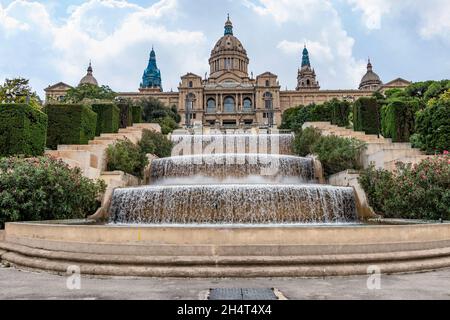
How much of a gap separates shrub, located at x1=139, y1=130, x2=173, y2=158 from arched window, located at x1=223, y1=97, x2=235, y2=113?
59.0 metres

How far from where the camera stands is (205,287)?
18.2ft

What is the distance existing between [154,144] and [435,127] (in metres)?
16.0

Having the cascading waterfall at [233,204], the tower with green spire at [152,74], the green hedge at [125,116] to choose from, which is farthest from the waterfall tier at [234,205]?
the tower with green spire at [152,74]

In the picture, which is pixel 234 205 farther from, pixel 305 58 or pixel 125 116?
pixel 305 58

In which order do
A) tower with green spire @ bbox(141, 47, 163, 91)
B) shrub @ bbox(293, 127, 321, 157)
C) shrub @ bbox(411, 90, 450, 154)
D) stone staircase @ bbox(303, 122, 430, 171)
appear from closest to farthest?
stone staircase @ bbox(303, 122, 430, 171)
shrub @ bbox(411, 90, 450, 154)
shrub @ bbox(293, 127, 321, 157)
tower with green spire @ bbox(141, 47, 163, 91)

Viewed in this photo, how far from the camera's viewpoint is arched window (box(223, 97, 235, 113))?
86.1 m

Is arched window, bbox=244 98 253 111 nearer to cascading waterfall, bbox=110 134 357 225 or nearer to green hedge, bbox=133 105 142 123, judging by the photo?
green hedge, bbox=133 105 142 123

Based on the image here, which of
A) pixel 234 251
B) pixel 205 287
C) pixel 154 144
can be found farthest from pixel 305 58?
pixel 205 287

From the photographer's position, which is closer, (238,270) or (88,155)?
(238,270)

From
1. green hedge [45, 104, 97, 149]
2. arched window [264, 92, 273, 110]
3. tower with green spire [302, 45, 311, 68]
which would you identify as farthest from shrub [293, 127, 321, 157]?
tower with green spire [302, 45, 311, 68]

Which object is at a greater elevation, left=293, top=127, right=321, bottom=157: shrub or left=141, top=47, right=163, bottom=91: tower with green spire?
left=141, top=47, right=163, bottom=91: tower with green spire
